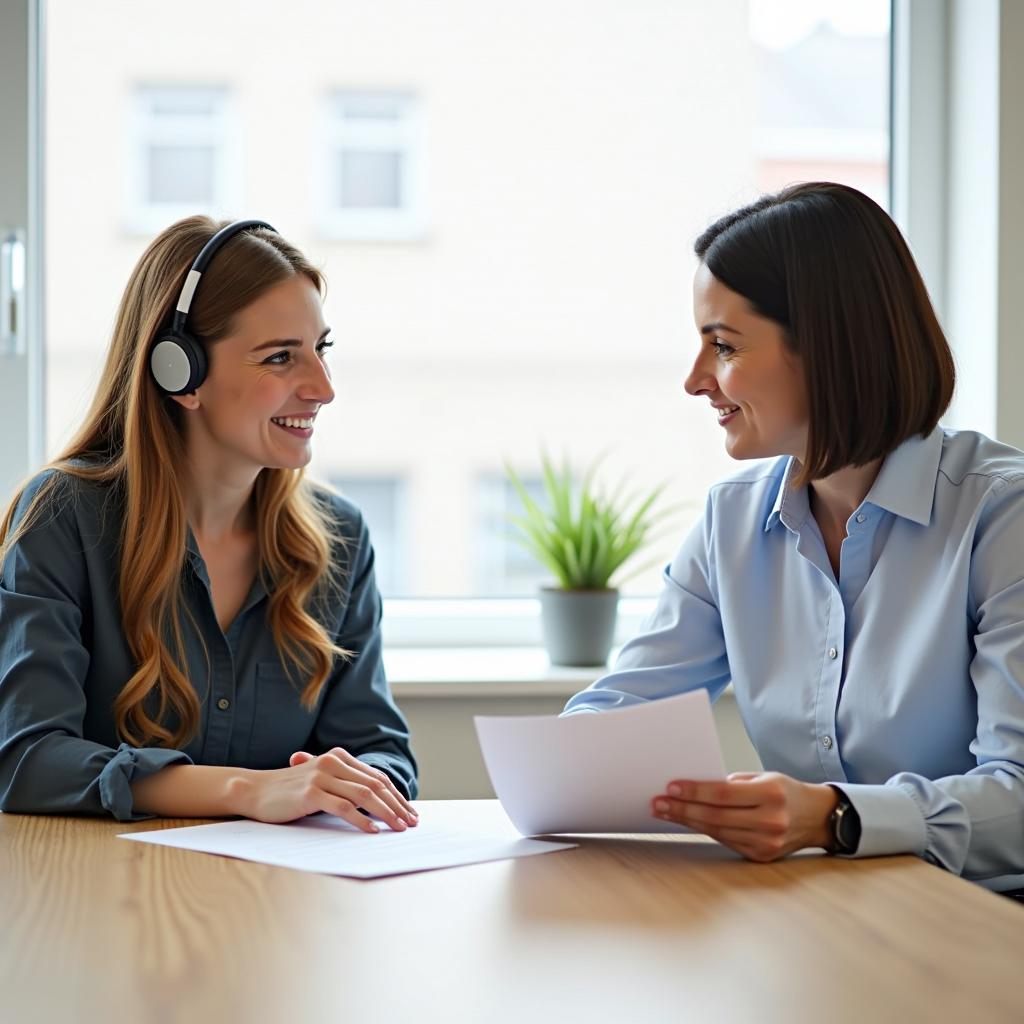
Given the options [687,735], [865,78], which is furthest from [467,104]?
[687,735]

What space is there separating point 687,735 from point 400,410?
1.82 m

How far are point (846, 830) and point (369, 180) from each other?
207 centimetres

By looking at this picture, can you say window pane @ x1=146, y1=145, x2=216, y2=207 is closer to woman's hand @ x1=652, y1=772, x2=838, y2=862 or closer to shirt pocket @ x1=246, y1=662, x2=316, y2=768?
shirt pocket @ x1=246, y1=662, x2=316, y2=768

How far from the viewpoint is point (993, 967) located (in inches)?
33.5

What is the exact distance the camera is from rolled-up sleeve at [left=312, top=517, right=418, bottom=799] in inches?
69.1

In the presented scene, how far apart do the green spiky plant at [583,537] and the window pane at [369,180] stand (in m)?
0.82

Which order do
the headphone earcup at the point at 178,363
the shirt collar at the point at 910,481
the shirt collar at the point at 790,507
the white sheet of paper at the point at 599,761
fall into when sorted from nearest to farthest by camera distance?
the white sheet of paper at the point at 599,761
the shirt collar at the point at 910,481
the shirt collar at the point at 790,507
the headphone earcup at the point at 178,363

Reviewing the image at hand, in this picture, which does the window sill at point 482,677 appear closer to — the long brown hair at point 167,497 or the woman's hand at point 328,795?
the long brown hair at point 167,497

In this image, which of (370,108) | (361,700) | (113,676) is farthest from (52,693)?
(370,108)

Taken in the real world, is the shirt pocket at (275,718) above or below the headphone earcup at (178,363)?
below

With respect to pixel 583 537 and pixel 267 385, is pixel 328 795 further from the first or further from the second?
pixel 583 537

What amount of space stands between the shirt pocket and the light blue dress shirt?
0.39 m

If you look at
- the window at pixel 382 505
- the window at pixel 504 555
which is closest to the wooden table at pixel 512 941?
the window at pixel 504 555

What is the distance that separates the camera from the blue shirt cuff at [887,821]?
116 cm
